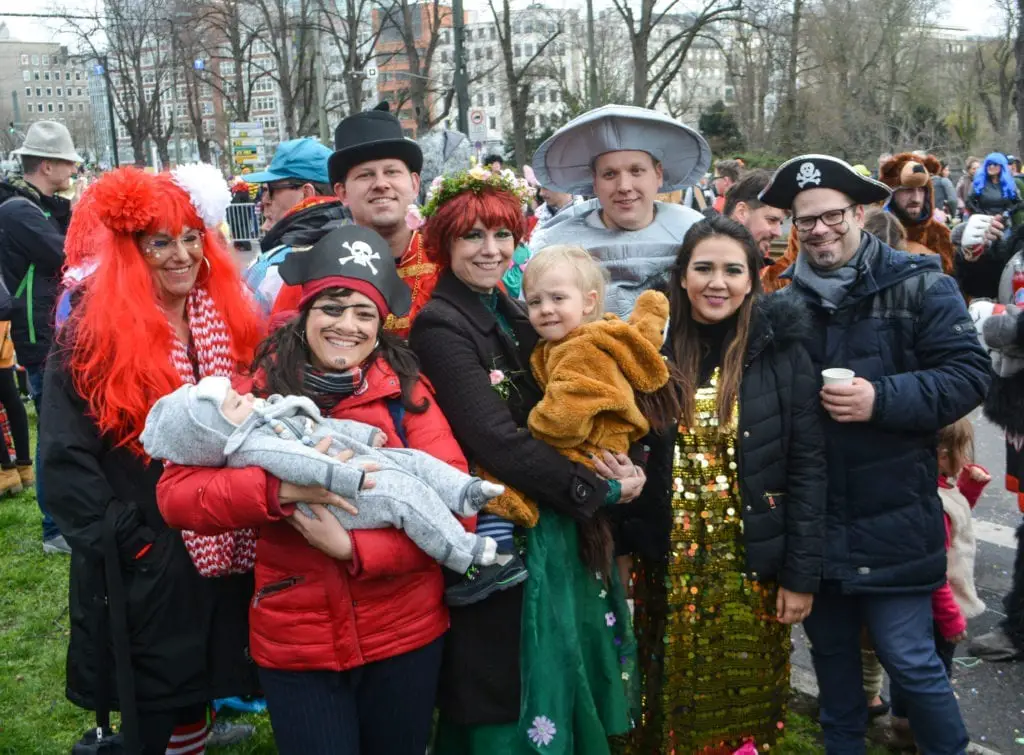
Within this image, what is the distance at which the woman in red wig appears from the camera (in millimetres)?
2508

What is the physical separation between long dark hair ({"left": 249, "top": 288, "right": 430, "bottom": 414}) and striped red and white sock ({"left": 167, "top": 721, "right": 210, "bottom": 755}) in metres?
1.32

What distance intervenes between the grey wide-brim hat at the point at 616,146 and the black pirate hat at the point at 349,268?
52.6 inches

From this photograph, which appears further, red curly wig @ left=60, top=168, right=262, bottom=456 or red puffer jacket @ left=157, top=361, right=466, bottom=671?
red curly wig @ left=60, top=168, right=262, bottom=456

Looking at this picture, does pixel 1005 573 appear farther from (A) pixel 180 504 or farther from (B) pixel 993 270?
(A) pixel 180 504

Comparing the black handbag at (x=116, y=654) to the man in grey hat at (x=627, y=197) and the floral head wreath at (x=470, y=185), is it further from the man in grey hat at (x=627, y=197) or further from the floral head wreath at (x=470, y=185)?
the man in grey hat at (x=627, y=197)

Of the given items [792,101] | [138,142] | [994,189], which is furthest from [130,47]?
[994,189]

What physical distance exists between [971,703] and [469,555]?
8.63 feet

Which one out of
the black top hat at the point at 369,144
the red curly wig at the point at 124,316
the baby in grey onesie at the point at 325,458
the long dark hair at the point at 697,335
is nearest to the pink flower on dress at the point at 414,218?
the black top hat at the point at 369,144

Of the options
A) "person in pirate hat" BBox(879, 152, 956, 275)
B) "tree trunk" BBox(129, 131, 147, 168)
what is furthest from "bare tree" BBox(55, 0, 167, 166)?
"person in pirate hat" BBox(879, 152, 956, 275)

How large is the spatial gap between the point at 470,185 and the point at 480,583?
1.23 metres

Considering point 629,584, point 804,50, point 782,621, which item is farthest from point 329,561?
point 804,50

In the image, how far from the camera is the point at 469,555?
7.55 ft

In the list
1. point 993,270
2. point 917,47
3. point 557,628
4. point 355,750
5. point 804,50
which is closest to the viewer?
point 355,750

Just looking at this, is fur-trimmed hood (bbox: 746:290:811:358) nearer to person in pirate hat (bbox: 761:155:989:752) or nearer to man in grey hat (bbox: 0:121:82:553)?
person in pirate hat (bbox: 761:155:989:752)
